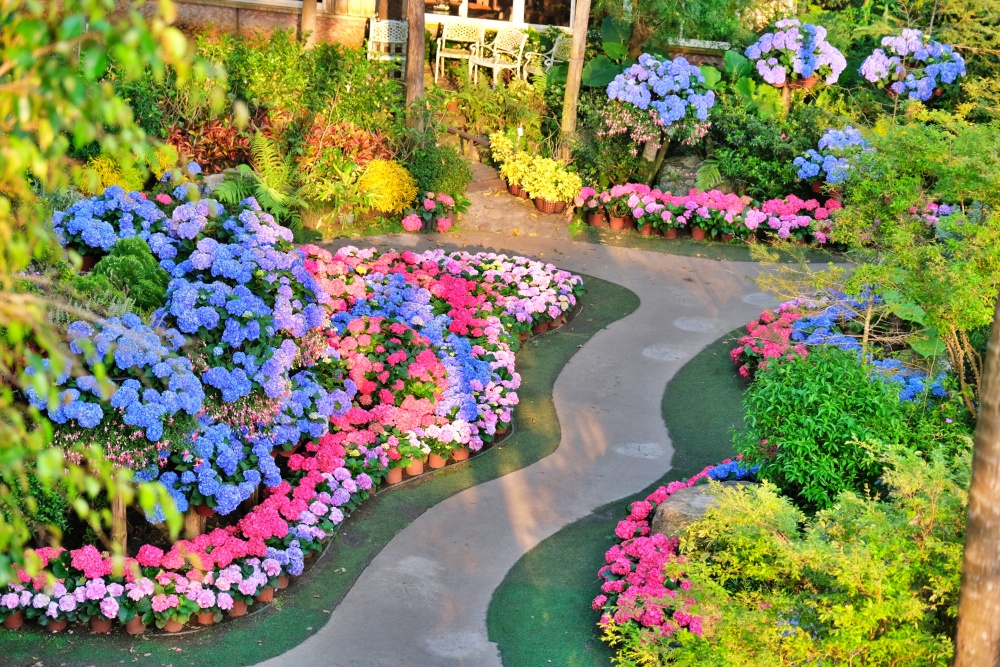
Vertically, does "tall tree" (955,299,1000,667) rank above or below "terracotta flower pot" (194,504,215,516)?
above

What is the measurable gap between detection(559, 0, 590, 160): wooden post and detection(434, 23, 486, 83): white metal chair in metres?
1.87

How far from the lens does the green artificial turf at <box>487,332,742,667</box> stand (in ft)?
18.8

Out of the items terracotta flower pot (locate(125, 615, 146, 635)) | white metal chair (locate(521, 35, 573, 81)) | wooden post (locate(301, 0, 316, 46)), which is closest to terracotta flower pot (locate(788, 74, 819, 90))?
white metal chair (locate(521, 35, 573, 81))

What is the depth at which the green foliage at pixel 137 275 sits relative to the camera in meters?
6.76

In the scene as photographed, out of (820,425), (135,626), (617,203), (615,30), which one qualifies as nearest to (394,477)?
(135,626)

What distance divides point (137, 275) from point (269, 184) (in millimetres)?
4660

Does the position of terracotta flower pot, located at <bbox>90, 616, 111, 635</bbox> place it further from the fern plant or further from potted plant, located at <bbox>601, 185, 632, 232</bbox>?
potted plant, located at <bbox>601, 185, 632, 232</bbox>

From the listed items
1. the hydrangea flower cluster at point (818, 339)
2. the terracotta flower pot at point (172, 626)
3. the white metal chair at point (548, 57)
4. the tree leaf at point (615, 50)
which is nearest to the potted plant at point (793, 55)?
the tree leaf at point (615, 50)

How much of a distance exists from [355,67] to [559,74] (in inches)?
120

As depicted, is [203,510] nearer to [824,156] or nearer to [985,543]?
[985,543]

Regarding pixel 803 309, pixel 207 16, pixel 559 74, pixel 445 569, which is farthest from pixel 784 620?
pixel 207 16

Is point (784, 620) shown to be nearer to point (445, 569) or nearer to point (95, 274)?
point (445, 569)

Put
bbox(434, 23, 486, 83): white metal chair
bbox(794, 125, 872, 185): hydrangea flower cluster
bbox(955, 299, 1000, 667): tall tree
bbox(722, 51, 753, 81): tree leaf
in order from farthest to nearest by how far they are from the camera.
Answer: bbox(434, 23, 486, 83): white metal chair < bbox(722, 51, 753, 81): tree leaf < bbox(794, 125, 872, 185): hydrangea flower cluster < bbox(955, 299, 1000, 667): tall tree

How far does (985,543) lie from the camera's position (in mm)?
3766
